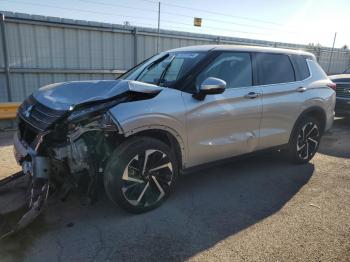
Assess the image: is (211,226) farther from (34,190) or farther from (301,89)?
(301,89)

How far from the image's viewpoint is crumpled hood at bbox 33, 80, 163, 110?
3021 millimetres

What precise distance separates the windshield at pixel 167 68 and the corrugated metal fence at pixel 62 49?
4.91 metres

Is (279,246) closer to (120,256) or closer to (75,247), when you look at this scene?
(120,256)

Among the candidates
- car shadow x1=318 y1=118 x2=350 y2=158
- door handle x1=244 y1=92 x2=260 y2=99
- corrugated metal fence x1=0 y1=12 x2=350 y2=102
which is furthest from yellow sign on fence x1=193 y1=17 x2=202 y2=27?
door handle x1=244 y1=92 x2=260 y2=99

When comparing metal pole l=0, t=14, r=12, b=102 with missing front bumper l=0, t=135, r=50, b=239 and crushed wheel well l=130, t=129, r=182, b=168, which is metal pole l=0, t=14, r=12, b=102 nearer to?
missing front bumper l=0, t=135, r=50, b=239

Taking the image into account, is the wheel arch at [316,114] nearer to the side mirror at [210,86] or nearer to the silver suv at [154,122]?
the silver suv at [154,122]

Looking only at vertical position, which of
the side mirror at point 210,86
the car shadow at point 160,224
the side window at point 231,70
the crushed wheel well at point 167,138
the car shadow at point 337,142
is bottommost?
the car shadow at point 337,142

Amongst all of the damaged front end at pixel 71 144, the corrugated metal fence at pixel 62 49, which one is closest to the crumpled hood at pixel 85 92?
the damaged front end at pixel 71 144

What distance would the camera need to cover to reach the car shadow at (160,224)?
2734 millimetres

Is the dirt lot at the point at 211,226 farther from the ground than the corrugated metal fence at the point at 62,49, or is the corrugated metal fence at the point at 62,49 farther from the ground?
the corrugated metal fence at the point at 62,49

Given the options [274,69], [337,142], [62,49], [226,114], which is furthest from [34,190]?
[62,49]

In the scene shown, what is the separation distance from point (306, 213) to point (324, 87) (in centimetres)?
245

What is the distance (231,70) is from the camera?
3969 mm

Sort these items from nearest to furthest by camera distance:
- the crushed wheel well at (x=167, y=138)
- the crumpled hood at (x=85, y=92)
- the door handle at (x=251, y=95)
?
the crumpled hood at (x=85, y=92) < the crushed wheel well at (x=167, y=138) < the door handle at (x=251, y=95)
